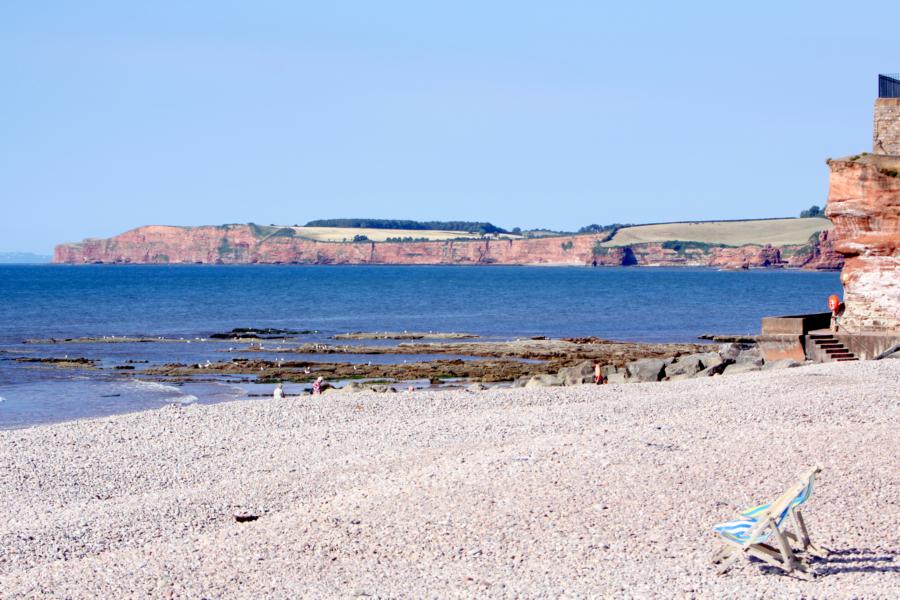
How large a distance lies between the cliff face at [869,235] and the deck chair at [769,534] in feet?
57.2

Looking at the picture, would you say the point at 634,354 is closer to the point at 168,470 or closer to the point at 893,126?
the point at 893,126

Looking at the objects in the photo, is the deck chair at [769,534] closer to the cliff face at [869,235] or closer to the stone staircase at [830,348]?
the stone staircase at [830,348]

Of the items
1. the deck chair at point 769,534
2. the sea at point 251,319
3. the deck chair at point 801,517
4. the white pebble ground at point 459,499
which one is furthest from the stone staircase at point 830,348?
the deck chair at point 769,534

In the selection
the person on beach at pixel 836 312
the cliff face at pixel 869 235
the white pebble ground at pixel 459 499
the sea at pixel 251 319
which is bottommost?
the sea at pixel 251 319

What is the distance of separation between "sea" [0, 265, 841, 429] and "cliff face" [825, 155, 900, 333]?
14.5 metres

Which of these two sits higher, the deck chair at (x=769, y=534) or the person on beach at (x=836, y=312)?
the person on beach at (x=836, y=312)

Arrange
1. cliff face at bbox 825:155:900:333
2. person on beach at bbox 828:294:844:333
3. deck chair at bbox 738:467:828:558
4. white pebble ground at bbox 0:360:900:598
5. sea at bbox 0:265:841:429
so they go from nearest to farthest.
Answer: deck chair at bbox 738:467:828:558 < white pebble ground at bbox 0:360:900:598 < cliff face at bbox 825:155:900:333 < person on beach at bbox 828:294:844:333 < sea at bbox 0:265:841:429

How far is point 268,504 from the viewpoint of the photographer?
1290 cm

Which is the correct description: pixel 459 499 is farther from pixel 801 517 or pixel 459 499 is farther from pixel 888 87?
pixel 888 87

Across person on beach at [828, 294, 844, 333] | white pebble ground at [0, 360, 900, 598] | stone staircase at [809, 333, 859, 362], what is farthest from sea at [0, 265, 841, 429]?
person on beach at [828, 294, 844, 333]

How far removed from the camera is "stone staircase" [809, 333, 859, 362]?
26406 millimetres

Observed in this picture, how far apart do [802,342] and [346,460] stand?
15.3 meters

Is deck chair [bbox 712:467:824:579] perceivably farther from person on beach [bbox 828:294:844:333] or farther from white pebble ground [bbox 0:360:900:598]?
person on beach [bbox 828:294:844:333]

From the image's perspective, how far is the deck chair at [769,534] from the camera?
9438 mm
